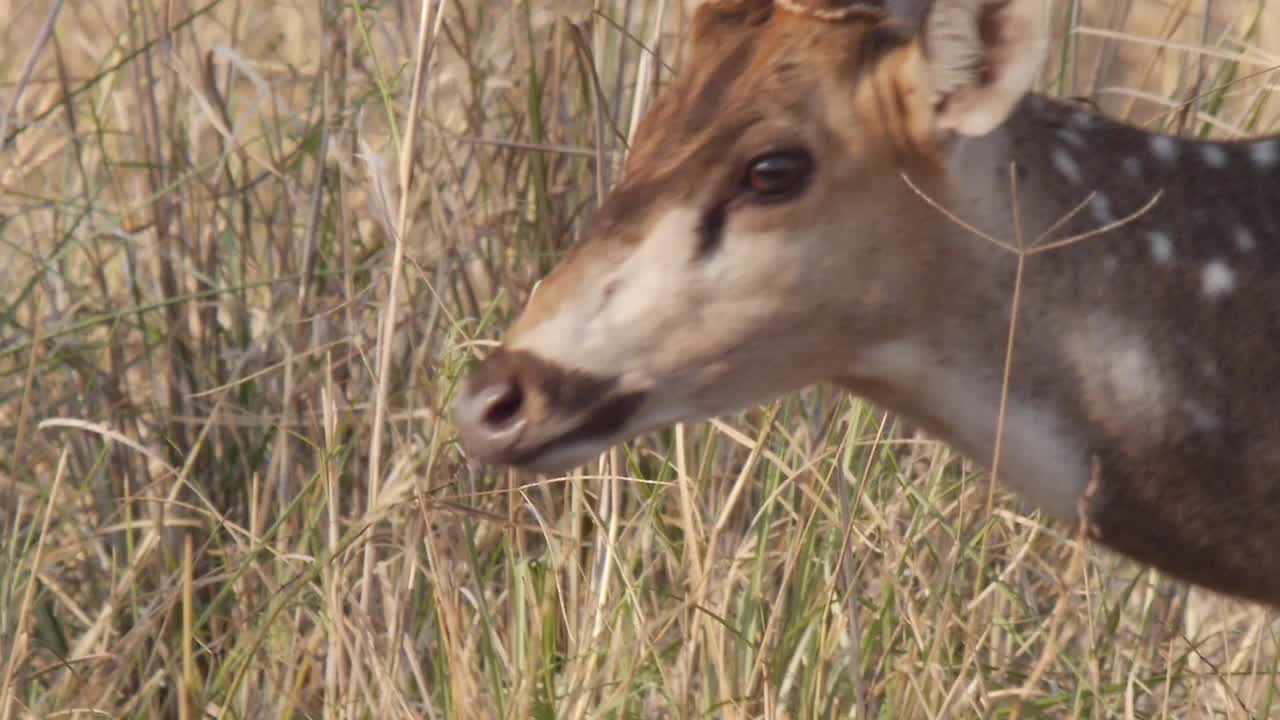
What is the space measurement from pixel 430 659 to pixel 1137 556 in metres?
1.29

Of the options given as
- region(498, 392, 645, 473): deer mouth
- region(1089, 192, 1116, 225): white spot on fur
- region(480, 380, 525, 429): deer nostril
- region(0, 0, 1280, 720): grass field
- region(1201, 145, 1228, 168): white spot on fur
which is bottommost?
region(0, 0, 1280, 720): grass field

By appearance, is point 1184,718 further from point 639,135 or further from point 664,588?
point 639,135

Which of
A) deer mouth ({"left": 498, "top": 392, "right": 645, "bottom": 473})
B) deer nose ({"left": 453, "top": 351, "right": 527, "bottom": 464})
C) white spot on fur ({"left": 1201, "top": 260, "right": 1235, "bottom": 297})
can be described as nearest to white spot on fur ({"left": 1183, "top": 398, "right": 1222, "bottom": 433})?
white spot on fur ({"left": 1201, "top": 260, "right": 1235, "bottom": 297})

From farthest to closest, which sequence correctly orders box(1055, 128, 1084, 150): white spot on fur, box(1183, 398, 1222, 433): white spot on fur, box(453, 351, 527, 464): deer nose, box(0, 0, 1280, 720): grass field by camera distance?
box(0, 0, 1280, 720): grass field
box(1055, 128, 1084, 150): white spot on fur
box(1183, 398, 1222, 433): white spot on fur
box(453, 351, 527, 464): deer nose

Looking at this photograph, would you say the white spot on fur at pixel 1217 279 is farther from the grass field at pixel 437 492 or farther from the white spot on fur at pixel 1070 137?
the grass field at pixel 437 492

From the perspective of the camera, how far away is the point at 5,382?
3.96 m

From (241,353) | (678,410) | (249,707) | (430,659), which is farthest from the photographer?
(241,353)

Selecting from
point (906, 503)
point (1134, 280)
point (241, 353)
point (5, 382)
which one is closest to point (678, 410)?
point (1134, 280)

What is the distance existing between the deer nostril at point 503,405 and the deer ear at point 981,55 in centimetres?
56

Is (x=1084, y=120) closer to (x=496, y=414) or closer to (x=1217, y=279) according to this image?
(x=1217, y=279)

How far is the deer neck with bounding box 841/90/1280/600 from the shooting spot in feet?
8.26

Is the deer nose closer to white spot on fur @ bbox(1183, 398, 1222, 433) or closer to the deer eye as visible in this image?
the deer eye

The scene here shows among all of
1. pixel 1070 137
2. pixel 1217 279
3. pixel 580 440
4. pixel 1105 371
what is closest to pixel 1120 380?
pixel 1105 371

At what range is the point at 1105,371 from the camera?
2.52 m
